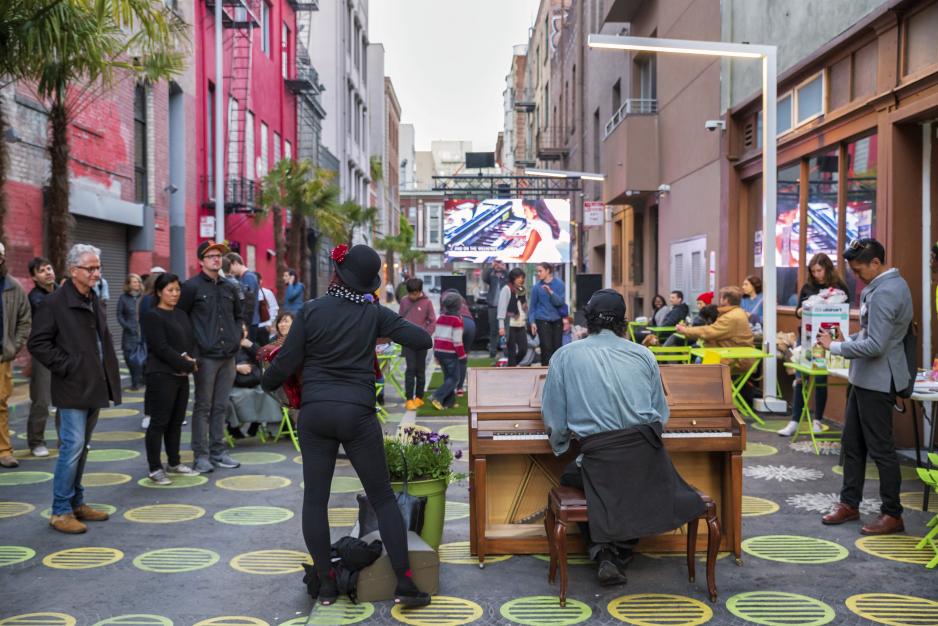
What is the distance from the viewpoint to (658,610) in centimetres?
463

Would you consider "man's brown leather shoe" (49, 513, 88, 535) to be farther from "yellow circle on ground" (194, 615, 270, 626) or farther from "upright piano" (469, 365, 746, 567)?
"upright piano" (469, 365, 746, 567)

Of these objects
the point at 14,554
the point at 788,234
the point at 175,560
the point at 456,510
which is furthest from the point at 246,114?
the point at 175,560

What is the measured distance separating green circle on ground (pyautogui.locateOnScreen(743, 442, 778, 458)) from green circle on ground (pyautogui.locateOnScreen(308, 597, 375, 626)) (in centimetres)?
485

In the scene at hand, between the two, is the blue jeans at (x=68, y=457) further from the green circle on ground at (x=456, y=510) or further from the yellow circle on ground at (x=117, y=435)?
the yellow circle on ground at (x=117, y=435)

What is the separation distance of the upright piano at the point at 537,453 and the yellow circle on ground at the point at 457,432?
12.2ft

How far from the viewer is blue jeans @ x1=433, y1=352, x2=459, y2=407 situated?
12.0 meters

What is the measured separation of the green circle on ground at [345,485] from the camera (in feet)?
24.6

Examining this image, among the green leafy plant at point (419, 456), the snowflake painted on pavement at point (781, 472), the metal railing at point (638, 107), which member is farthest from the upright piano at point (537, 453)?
the metal railing at point (638, 107)

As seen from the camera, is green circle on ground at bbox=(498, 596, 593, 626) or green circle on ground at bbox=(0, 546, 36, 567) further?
green circle on ground at bbox=(0, 546, 36, 567)

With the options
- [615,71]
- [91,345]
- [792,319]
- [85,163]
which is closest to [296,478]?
[91,345]

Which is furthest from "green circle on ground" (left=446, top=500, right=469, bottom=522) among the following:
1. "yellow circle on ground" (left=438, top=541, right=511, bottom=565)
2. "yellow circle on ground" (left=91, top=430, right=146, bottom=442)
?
"yellow circle on ground" (left=91, top=430, right=146, bottom=442)

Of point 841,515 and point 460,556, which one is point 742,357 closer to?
point 841,515

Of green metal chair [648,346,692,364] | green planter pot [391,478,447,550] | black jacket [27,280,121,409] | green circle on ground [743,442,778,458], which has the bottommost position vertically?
green circle on ground [743,442,778,458]

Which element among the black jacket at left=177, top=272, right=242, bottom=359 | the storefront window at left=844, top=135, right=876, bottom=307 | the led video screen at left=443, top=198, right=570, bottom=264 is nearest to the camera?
the black jacket at left=177, top=272, right=242, bottom=359
